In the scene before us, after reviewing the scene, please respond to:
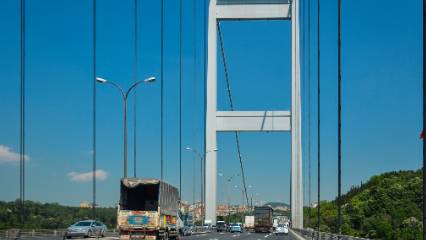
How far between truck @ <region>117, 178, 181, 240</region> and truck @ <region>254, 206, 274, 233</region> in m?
41.9

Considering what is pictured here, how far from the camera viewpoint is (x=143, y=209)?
34.8m

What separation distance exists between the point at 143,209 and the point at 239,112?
97.9 ft

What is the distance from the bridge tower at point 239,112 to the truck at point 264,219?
38.7ft

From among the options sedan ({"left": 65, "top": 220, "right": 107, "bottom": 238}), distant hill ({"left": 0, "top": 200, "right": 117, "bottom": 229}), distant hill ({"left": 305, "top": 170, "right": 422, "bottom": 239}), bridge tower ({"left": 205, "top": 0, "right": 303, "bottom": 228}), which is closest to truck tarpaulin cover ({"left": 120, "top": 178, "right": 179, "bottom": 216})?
distant hill ({"left": 0, "top": 200, "right": 117, "bottom": 229})

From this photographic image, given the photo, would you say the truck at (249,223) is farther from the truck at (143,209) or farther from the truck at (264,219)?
the truck at (143,209)

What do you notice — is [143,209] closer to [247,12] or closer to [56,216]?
[56,216]

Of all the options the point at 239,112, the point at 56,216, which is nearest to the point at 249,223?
the point at 239,112

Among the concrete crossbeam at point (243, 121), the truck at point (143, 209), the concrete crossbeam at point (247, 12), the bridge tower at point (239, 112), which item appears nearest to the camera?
the truck at point (143, 209)

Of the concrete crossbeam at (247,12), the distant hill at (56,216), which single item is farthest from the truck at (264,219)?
the concrete crossbeam at (247,12)

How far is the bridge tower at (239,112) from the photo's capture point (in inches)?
2432

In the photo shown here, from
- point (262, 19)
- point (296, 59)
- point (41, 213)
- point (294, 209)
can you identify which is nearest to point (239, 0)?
point (262, 19)

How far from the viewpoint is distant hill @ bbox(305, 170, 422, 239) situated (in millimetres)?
48000

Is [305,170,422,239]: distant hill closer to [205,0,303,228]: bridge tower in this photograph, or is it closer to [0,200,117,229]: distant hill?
[205,0,303,228]: bridge tower

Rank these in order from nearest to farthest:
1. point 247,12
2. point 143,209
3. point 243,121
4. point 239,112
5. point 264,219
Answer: point 143,209 < point 243,121 < point 247,12 < point 239,112 < point 264,219
